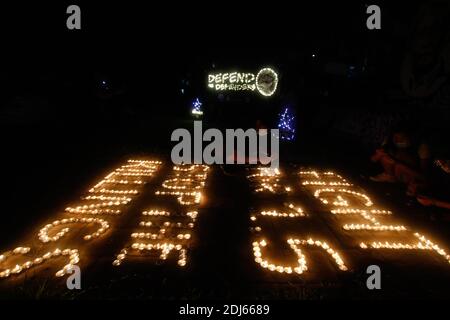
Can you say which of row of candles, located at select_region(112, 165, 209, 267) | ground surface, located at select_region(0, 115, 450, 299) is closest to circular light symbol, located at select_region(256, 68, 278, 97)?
ground surface, located at select_region(0, 115, 450, 299)

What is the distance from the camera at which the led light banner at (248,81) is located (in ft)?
48.7

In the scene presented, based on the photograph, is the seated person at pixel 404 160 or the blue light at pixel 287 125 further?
the blue light at pixel 287 125

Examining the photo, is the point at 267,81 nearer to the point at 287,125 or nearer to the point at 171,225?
the point at 287,125

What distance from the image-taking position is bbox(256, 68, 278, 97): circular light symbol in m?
14.8

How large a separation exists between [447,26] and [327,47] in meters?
7.14

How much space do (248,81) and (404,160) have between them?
8.67 metres

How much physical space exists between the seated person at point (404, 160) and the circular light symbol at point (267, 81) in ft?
23.5

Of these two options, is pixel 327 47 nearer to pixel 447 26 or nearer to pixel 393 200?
pixel 447 26

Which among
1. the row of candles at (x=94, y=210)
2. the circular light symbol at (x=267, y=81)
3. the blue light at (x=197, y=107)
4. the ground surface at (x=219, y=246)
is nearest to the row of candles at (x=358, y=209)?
the ground surface at (x=219, y=246)

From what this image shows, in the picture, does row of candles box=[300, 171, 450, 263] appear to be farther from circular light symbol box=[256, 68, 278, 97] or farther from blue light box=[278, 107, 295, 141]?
circular light symbol box=[256, 68, 278, 97]

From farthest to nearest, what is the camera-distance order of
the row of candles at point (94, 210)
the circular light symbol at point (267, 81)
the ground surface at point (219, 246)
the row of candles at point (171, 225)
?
the circular light symbol at point (267, 81) → the row of candles at point (171, 225) → the row of candles at point (94, 210) → the ground surface at point (219, 246)

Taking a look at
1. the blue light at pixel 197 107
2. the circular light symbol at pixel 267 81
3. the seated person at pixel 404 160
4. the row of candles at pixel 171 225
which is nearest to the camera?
the row of candles at pixel 171 225

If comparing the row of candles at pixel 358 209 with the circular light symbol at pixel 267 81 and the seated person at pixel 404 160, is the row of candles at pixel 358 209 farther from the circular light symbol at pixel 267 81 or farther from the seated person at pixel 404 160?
the circular light symbol at pixel 267 81
